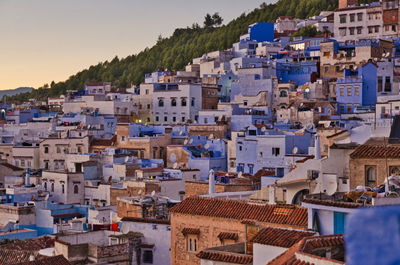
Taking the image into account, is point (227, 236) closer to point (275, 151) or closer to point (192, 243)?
point (192, 243)

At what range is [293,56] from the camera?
194 feet

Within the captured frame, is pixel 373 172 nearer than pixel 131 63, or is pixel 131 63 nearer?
pixel 373 172

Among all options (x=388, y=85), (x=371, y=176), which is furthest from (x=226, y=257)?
(x=388, y=85)

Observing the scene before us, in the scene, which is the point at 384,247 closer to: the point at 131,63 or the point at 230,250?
the point at 230,250

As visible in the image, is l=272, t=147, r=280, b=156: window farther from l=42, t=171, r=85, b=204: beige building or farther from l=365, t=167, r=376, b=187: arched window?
l=365, t=167, r=376, b=187: arched window

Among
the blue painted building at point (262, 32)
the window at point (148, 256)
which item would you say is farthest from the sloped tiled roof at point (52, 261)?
the blue painted building at point (262, 32)

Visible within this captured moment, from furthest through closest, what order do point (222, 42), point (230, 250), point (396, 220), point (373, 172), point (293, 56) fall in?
1. point (222, 42)
2. point (293, 56)
3. point (373, 172)
4. point (230, 250)
5. point (396, 220)

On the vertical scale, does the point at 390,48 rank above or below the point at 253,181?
above

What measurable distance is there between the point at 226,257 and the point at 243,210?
3.94 metres

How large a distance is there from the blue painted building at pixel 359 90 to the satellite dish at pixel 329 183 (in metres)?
26.9

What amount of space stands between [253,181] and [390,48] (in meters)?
30.4

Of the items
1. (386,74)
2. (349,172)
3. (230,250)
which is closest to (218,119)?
(386,74)

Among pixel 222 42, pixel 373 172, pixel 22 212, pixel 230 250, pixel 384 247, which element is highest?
pixel 222 42

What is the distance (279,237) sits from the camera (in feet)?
34.6
